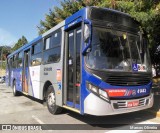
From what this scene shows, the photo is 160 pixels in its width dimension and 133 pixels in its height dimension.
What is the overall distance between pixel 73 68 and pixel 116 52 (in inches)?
49.6

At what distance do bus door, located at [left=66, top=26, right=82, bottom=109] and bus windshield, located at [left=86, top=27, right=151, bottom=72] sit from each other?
0.52 m

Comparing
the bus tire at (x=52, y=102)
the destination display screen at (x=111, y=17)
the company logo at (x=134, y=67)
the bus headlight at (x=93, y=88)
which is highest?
the destination display screen at (x=111, y=17)

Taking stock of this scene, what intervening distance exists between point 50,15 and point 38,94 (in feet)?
34.6

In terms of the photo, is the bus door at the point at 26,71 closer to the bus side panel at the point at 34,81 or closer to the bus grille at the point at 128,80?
the bus side panel at the point at 34,81

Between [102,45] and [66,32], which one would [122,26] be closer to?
[102,45]

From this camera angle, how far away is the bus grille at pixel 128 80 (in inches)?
253

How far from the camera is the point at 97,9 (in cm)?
684

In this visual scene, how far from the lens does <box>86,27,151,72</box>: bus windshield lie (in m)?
6.52

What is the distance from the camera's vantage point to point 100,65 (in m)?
6.46

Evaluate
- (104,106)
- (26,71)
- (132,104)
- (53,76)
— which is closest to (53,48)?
(53,76)

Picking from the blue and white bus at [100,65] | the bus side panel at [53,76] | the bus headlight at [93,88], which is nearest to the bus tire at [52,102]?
the blue and white bus at [100,65]

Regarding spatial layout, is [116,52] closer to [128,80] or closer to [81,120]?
[128,80]

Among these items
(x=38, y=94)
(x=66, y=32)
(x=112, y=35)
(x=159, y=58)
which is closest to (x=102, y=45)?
(x=112, y=35)

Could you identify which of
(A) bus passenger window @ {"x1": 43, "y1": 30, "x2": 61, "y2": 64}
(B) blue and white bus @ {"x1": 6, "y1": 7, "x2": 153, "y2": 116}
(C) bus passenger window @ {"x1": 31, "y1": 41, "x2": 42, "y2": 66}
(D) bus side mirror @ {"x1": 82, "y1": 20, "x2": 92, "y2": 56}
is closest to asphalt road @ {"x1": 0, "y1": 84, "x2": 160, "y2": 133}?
(B) blue and white bus @ {"x1": 6, "y1": 7, "x2": 153, "y2": 116}
